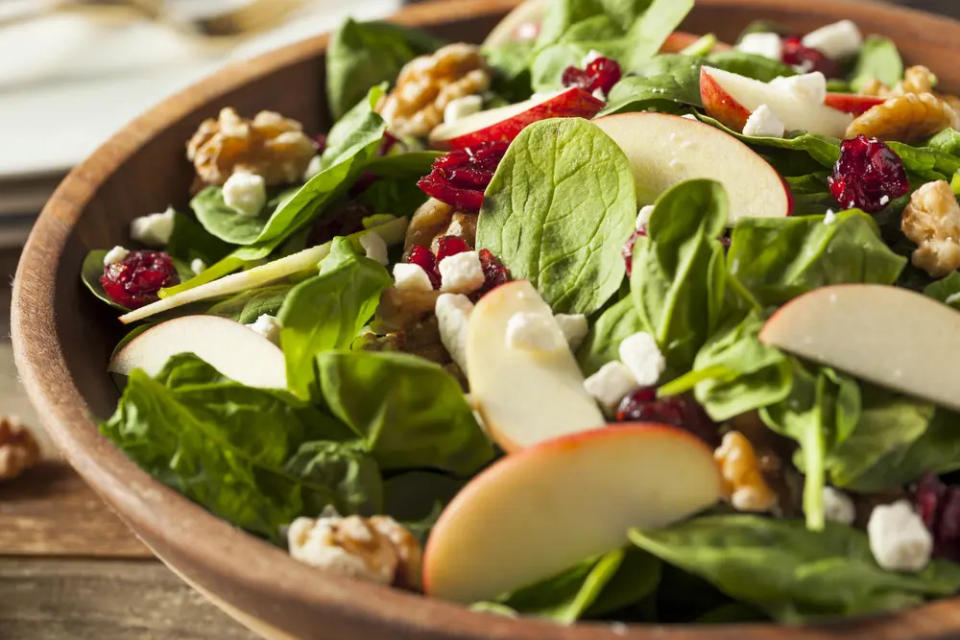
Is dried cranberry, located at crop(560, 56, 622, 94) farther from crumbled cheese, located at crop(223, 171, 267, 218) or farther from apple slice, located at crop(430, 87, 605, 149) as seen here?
crumbled cheese, located at crop(223, 171, 267, 218)

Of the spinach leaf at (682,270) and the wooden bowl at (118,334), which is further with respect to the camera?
the spinach leaf at (682,270)

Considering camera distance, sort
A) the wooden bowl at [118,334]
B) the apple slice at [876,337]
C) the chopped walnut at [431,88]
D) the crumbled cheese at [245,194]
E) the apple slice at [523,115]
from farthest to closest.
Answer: the chopped walnut at [431,88], the crumbled cheese at [245,194], the apple slice at [523,115], the apple slice at [876,337], the wooden bowl at [118,334]

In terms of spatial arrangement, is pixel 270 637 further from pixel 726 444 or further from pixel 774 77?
pixel 774 77

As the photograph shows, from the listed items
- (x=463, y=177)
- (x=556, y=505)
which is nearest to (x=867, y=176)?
(x=463, y=177)

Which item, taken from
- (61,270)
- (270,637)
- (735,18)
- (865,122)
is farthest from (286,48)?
(270,637)

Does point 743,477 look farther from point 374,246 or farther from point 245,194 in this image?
point 245,194

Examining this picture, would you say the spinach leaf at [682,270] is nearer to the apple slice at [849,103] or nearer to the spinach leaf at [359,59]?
the apple slice at [849,103]

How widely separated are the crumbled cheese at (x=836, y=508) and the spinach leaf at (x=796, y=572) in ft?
0.15

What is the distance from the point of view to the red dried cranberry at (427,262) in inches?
63.8

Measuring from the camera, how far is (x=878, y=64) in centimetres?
219

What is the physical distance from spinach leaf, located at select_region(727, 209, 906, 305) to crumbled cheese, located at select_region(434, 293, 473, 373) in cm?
35

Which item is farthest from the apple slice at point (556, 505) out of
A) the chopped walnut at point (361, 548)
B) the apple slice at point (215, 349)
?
the apple slice at point (215, 349)

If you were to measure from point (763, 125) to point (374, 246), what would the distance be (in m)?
0.60

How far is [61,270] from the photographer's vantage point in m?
1.74
